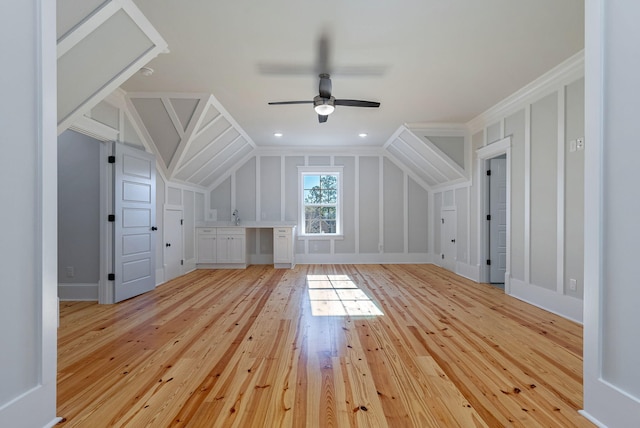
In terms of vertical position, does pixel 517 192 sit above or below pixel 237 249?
above

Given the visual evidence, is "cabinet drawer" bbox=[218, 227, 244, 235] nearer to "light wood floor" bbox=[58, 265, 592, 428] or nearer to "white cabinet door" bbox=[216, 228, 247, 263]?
"white cabinet door" bbox=[216, 228, 247, 263]

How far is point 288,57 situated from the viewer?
9.79 feet

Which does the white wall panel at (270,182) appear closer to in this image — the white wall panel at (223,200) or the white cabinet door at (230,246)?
the white wall panel at (223,200)

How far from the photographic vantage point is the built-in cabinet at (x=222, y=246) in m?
6.17

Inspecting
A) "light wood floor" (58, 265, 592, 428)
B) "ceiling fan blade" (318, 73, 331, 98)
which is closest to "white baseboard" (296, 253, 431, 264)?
"light wood floor" (58, 265, 592, 428)

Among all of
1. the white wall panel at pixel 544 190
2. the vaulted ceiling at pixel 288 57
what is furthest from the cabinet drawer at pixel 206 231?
the white wall panel at pixel 544 190

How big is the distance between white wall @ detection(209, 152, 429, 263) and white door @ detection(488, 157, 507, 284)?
2164 millimetres

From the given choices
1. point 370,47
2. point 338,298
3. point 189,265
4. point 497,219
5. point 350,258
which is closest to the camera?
point 370,47

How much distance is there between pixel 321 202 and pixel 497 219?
3600 millimetres

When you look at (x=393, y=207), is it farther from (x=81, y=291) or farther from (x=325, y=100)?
(x=81, y=291)

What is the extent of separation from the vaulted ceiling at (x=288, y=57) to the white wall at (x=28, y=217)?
1.00 meters

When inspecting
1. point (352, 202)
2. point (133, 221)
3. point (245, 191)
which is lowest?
point (133, 221)

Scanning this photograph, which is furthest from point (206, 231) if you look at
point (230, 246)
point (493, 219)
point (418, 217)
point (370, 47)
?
point (493, 219)

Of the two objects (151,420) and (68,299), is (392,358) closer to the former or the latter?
(151,420)
